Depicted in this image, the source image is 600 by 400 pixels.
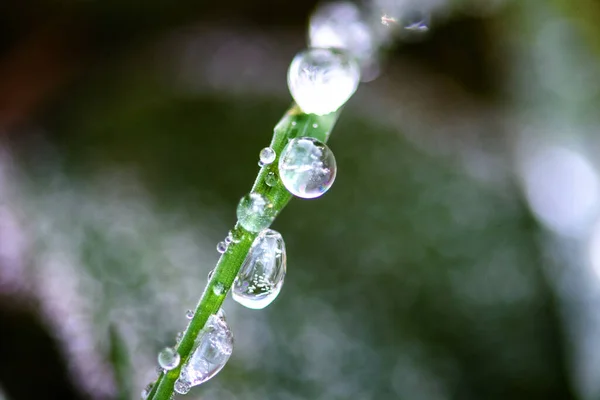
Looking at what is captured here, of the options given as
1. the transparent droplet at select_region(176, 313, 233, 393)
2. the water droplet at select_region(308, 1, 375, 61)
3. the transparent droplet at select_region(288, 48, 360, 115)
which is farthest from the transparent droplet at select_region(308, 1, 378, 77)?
the transparent droplet at select_region(176, 313, 233, 393)

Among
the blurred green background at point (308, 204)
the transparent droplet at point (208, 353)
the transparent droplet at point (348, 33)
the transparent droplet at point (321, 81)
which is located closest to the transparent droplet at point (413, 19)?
the transparent droplet at point (348, 33)

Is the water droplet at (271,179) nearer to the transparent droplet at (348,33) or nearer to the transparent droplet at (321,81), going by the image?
the transparent droplet at (321,81)

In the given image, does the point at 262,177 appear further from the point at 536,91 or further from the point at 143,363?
the point at 536,91

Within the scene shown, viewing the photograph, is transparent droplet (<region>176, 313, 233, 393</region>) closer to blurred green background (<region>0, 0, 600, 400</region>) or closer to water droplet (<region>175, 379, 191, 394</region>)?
water droplet (<region>175, 379, 191, 394</region>)

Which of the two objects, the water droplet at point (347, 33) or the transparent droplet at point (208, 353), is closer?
the transparent droplet at point (208, 353)

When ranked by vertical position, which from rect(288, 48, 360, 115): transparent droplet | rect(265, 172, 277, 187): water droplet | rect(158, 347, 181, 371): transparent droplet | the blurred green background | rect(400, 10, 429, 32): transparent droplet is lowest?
the blurred green background

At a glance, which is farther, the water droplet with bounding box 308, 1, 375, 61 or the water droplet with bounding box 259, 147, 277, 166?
the water droplet with bounding box 308, 1, 375, 61
